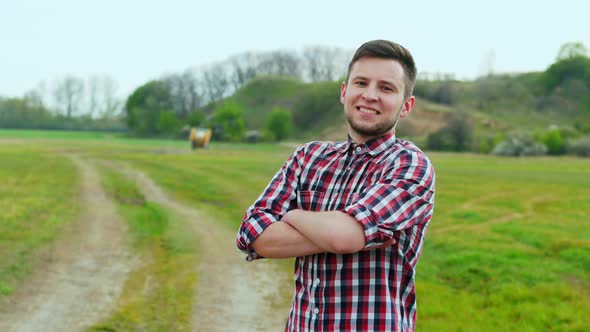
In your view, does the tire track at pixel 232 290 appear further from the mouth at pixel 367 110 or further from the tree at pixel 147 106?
Result: the tree at pixel 147 106

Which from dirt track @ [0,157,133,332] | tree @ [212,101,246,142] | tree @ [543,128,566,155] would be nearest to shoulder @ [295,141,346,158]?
dirt track @ [0,157,133,332]

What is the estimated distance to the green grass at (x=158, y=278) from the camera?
664 cm

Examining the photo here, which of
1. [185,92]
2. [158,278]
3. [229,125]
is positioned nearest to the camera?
[158,278]

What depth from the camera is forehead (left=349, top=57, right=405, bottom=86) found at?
8.36 ft

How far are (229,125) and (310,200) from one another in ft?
289

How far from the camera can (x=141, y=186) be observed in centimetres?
2236

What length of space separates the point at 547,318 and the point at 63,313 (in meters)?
5.83

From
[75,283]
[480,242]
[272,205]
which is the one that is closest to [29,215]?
[75,283]

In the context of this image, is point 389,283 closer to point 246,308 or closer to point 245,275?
point 246,308

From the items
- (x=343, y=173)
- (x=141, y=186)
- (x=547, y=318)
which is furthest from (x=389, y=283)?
(x=141, y=186)

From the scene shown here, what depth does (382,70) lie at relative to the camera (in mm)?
2549

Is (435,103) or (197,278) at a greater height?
(435,103)

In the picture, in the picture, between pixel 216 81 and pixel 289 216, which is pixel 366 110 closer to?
pixel 289 216

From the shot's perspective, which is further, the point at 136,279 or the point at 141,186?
the point at 141,186
